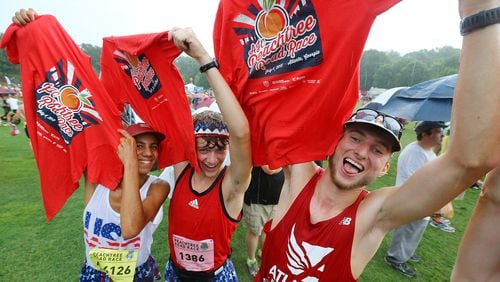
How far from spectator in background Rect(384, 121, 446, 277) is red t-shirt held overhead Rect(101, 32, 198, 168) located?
11.0 ft

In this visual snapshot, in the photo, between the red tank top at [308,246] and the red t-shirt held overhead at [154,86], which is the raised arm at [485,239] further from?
the red t-shirt held overhead at [154,86]

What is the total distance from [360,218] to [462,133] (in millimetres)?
699

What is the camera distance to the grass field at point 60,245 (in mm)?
3586

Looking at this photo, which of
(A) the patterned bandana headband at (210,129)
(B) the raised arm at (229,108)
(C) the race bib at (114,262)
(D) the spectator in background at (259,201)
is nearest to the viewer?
(B) the raised arm at (229,108)

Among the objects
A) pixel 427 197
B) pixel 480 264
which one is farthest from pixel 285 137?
pixel 480 264

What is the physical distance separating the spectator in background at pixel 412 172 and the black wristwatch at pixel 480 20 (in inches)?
134

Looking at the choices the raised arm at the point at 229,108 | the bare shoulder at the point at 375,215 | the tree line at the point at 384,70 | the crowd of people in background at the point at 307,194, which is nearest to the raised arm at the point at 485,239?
the crowd of people in background at the point at 307,194

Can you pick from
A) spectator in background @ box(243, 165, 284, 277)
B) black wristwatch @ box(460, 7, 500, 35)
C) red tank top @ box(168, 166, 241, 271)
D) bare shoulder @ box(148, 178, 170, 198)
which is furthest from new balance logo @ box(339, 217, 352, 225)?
spectator in background @ box(243, 165, 284, 277)

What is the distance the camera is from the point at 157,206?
2189 mm

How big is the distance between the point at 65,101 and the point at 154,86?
26.7 inches

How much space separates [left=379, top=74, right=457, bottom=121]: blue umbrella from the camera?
4.43 m

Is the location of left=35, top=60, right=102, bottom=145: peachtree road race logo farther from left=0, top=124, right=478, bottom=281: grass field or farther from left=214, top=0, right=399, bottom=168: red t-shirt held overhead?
left=0, top=124, right=478, bottom=281: grass field

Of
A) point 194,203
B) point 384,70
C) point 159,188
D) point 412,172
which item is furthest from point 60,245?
point 384,70

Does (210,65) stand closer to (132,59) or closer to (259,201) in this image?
(132,59)
